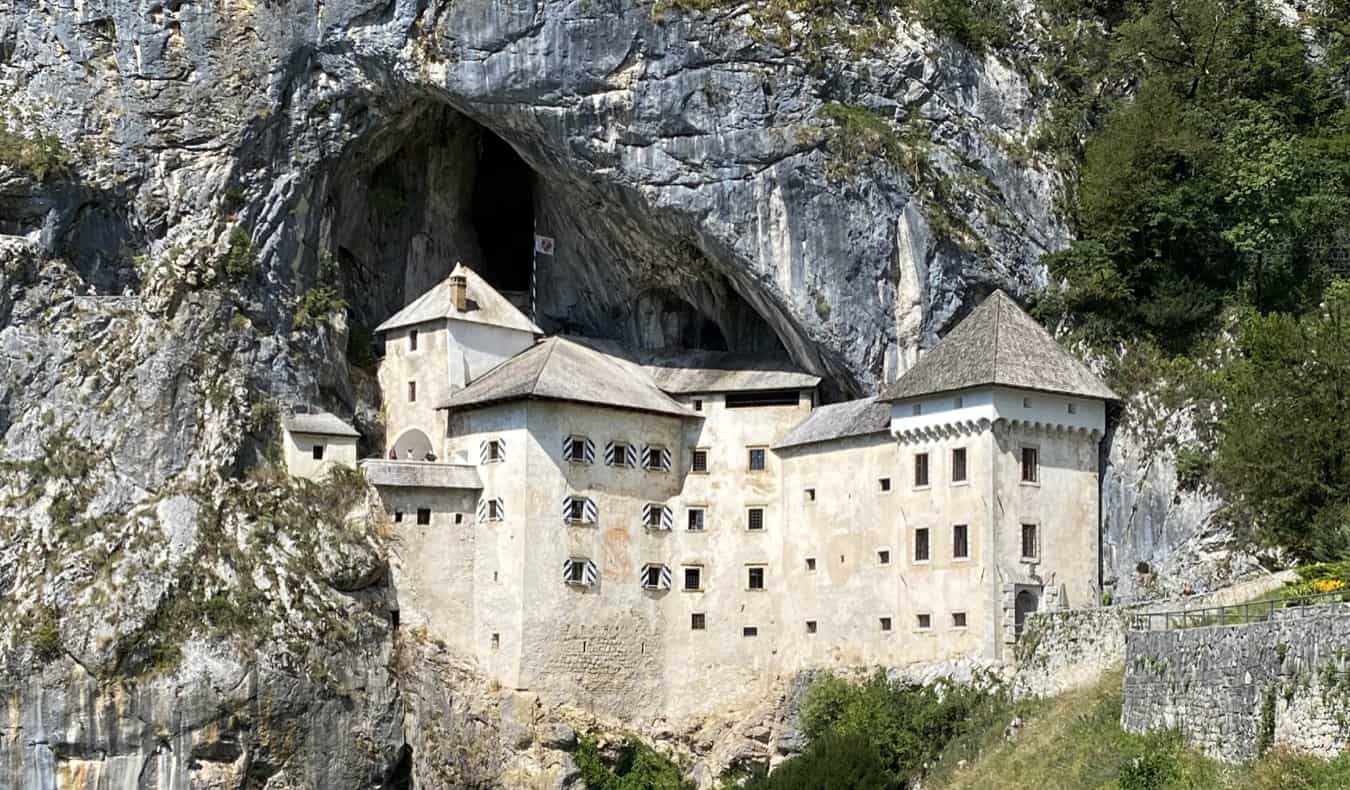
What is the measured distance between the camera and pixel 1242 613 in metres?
53.5

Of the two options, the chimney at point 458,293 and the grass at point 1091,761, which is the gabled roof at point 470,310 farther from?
the grass at point 1091,761

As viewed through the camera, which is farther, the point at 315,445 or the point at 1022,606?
the point at 315,445

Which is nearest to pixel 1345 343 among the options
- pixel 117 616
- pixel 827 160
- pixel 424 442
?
pixel 827 160

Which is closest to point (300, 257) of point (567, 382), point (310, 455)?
point (310, 455)

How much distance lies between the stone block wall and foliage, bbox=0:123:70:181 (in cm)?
4186

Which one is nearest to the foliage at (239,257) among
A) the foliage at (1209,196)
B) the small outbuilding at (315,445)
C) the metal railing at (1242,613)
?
the small outbuilding at (315,445)

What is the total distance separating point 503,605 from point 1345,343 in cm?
2823

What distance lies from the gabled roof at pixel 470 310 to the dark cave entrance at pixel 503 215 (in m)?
5.23

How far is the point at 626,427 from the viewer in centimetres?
7994

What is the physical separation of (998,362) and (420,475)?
20131mm

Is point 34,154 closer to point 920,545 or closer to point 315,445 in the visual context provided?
point 315,445

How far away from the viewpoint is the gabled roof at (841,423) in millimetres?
75625

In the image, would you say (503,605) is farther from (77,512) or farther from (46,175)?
(46,175)

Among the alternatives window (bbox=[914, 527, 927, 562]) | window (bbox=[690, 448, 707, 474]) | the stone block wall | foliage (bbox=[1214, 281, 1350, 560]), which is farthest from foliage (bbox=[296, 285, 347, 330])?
the stone block wall
